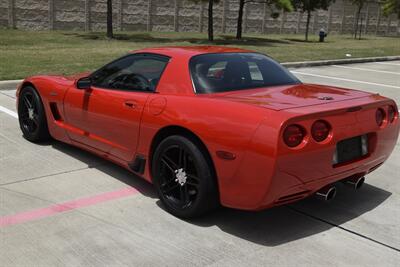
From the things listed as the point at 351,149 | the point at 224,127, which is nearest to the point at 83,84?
the point at 224,127

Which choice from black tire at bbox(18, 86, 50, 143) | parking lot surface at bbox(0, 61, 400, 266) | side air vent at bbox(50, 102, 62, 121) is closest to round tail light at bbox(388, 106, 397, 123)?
parking lot surface at bbox(0, 61, 400, 266)

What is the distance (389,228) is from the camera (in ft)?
12.8

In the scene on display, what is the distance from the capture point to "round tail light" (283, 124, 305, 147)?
3318mm

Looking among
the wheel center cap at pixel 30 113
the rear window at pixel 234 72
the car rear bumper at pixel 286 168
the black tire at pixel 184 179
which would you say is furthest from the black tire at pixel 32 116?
the car rear bumper at pixel 286 168

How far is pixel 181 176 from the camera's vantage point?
3906 millimetres

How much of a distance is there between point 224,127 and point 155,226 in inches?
38.5

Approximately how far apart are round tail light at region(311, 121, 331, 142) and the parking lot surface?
779 mm

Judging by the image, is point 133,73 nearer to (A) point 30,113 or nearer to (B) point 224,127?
(B) point 224,127

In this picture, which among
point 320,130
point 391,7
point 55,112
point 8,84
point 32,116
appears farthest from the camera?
point 391,7

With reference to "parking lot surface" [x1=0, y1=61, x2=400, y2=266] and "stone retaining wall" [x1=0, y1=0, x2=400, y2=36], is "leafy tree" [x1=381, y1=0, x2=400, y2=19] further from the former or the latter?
"parking lot surface" [x1=0, y1=61, x2=400, y2=266]

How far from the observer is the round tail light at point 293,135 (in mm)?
3318

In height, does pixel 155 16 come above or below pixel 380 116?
above

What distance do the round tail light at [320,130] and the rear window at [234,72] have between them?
94cm

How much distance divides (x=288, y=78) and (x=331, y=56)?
14778 mm
